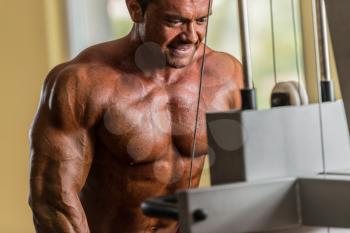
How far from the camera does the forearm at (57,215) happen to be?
1.55 meters

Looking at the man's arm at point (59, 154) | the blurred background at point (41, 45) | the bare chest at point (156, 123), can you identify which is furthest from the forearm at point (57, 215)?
the blurred background at point (41, 45)

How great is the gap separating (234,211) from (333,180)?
9cm

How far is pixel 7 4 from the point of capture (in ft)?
10.7

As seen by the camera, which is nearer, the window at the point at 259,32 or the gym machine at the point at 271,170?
the gym machine at the point at 271,170

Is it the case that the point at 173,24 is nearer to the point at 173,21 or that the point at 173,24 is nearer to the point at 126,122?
the point at 173,21

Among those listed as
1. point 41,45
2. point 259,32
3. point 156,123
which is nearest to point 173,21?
point 156,123

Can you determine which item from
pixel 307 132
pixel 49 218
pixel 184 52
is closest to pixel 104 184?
pixel 49 218

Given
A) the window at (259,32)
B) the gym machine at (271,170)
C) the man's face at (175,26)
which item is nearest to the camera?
the gym machine at (271,170)

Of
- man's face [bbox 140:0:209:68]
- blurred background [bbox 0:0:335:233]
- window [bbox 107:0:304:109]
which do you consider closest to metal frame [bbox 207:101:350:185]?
man's face [bbox 140:0:209:68]

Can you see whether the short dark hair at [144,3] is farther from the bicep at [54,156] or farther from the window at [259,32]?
the window at [259,32]

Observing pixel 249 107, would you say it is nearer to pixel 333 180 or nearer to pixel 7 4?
pixel 333 180

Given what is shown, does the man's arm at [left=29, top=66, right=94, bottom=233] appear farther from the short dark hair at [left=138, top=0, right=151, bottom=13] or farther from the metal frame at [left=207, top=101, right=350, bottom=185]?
the metal frame at [left=207, top=101, right=350, bottom=185]

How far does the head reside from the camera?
1.52m

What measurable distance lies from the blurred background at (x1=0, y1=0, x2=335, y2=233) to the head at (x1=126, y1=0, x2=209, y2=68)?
1597mm
